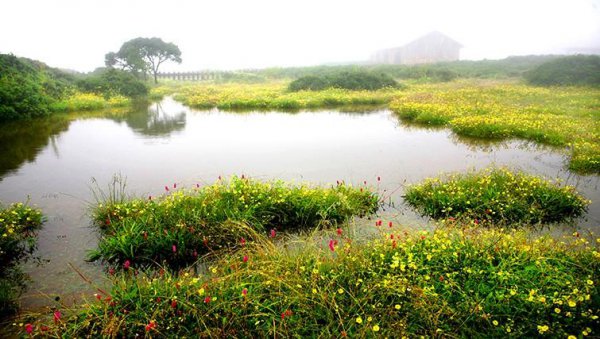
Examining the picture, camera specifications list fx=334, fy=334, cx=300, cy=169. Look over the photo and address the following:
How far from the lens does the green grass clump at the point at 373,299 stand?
320cm

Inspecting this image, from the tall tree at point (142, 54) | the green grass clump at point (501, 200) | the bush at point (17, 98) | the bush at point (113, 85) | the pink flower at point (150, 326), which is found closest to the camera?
the pink flower at point (150, 326)

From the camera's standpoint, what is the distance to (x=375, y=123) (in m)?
15.3

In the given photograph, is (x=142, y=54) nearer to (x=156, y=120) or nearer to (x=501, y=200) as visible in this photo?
(x=156, y=120)

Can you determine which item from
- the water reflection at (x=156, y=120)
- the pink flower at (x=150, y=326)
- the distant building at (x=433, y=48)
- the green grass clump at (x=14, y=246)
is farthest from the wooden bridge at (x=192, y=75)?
the pink flower at (x=150, y=326)

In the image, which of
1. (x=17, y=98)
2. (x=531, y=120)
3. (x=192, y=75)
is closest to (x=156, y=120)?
(x=17, y=98)

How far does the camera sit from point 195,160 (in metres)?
9.62

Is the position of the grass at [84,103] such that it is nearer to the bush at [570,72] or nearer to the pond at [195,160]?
the pond at [195,160]

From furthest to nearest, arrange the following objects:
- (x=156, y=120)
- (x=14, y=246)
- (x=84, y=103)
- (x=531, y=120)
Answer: (x=84, y=103)
(x=156, y=120)
(x=531, y=120)
(x=14, y=246)

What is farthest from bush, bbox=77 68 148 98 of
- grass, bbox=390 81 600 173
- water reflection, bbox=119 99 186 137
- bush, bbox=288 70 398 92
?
grass, bbox=390 81 600 173

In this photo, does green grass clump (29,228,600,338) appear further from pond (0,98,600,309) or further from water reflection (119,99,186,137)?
water reflection (119,99,186,137)

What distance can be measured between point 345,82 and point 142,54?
33.7 m

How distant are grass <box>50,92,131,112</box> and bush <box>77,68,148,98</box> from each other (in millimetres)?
1222

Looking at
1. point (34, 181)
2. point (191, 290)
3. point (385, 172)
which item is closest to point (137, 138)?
point (34, 181)

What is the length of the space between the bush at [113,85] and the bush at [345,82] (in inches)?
497
